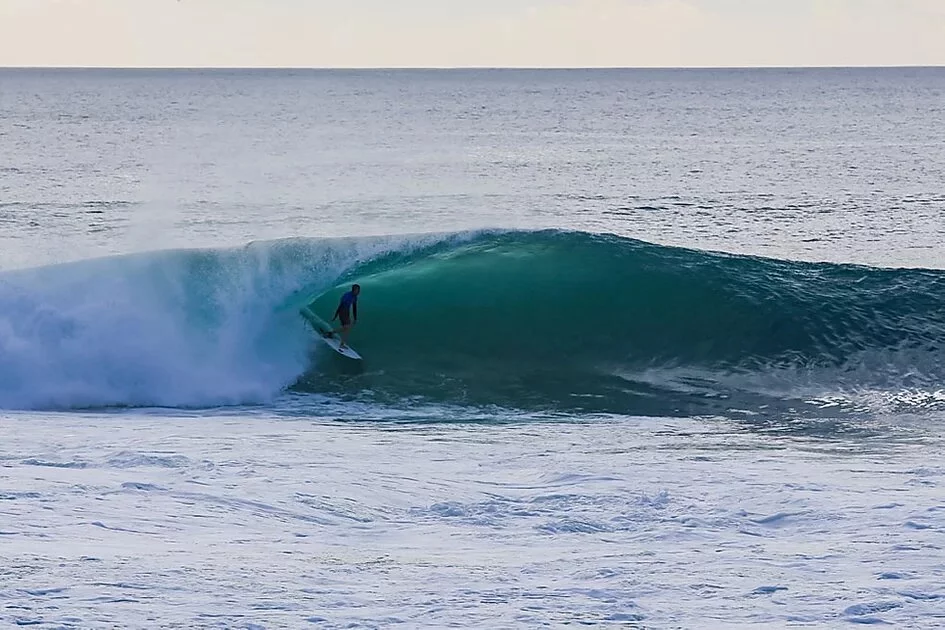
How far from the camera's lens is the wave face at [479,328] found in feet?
44.4

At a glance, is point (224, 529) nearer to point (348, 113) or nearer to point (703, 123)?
point (703, 123)

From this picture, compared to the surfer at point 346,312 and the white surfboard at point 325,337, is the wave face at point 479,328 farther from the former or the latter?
the surfer at point 346,312

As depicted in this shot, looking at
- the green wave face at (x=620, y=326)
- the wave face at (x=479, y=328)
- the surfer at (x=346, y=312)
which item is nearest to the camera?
the wave face at (x=479, y=328)

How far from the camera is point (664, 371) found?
1468 cm

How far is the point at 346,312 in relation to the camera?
14.9 metres

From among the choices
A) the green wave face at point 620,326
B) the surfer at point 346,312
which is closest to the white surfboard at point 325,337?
the surfer at point 346,312

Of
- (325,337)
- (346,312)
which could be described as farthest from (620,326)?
(325,337)

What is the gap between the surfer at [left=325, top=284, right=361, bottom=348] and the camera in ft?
48.4

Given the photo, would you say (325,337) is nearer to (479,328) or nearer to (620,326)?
(479,328)

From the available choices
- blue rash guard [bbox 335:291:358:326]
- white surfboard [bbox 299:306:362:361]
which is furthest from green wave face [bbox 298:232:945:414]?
blue rash guard [bbox 335:291:358:326]

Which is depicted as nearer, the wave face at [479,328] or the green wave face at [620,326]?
the wave face at [479,328]

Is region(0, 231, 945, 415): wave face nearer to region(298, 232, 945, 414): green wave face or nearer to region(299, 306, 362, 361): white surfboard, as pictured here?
region(298, 232, 945, 414): green wave face

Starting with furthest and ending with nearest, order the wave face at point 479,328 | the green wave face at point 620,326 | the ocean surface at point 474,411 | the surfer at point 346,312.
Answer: the surfer at point 346,312 < the green wave face at point 620,326 < the wave face at point 479,328 < the ocean surface at point 474,411

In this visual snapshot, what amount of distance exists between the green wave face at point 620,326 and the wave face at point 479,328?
4cm
